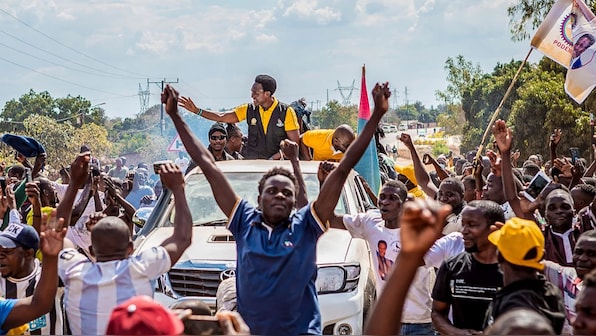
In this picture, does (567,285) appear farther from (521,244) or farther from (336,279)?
(336,279)

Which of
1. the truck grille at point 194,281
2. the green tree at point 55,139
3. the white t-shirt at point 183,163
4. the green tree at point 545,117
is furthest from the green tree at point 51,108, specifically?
the truck grille at point 194,281

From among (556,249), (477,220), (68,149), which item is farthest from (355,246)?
(68,149)

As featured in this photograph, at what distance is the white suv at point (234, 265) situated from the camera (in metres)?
6.12

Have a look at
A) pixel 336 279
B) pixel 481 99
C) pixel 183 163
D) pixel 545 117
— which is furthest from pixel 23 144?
pixel 481 99

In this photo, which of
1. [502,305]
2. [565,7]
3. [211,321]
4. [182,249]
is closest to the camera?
[211,321]

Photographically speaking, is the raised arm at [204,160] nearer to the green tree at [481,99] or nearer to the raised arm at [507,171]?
the raised arm at [507,171]

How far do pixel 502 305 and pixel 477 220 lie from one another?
0.96 meters

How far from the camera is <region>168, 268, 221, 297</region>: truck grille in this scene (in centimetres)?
631

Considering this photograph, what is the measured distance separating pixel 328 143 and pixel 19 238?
4430 mm

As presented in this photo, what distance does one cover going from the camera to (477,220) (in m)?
4.79

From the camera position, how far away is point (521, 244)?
3971mm

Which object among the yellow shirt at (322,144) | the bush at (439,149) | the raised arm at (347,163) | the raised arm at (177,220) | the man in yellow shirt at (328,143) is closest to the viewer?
the raised arm at (177,220)

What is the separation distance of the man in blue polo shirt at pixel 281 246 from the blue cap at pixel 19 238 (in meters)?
1.14

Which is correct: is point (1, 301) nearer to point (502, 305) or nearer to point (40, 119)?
point (502, 305)
